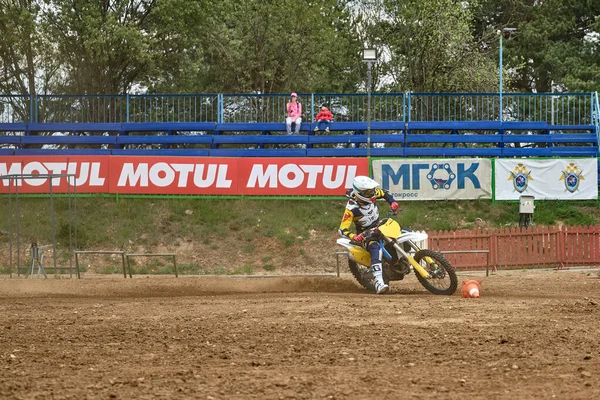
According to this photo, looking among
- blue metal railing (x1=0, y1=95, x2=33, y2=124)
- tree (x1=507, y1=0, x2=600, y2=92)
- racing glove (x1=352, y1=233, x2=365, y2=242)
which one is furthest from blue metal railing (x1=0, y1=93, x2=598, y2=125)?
racing glove (x1=352, y1=233, x2=365, y2=242)

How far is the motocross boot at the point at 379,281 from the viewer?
15.6 meters

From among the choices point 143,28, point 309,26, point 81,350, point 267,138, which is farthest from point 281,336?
point 309,26

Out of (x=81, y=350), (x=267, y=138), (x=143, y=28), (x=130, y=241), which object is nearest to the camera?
(x=81, y=350)

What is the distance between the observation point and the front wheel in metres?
15.0

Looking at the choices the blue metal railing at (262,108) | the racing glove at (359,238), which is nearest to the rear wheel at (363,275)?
the racing glove at (359,238)

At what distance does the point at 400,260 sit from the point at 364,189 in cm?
131

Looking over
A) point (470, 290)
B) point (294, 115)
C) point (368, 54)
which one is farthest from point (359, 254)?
point (294, 115)

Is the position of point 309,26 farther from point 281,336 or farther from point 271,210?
point 281,336

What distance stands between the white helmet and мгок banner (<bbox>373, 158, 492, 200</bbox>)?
11821 mm

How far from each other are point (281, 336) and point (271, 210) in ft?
59.3

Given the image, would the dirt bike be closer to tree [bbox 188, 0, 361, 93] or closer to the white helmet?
the white helmet

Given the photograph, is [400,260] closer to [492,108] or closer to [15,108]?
[492,108]

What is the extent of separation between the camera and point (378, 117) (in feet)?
105

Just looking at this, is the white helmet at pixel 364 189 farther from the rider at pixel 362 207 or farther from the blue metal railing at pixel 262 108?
the blue metal railing at pixel 262 108
